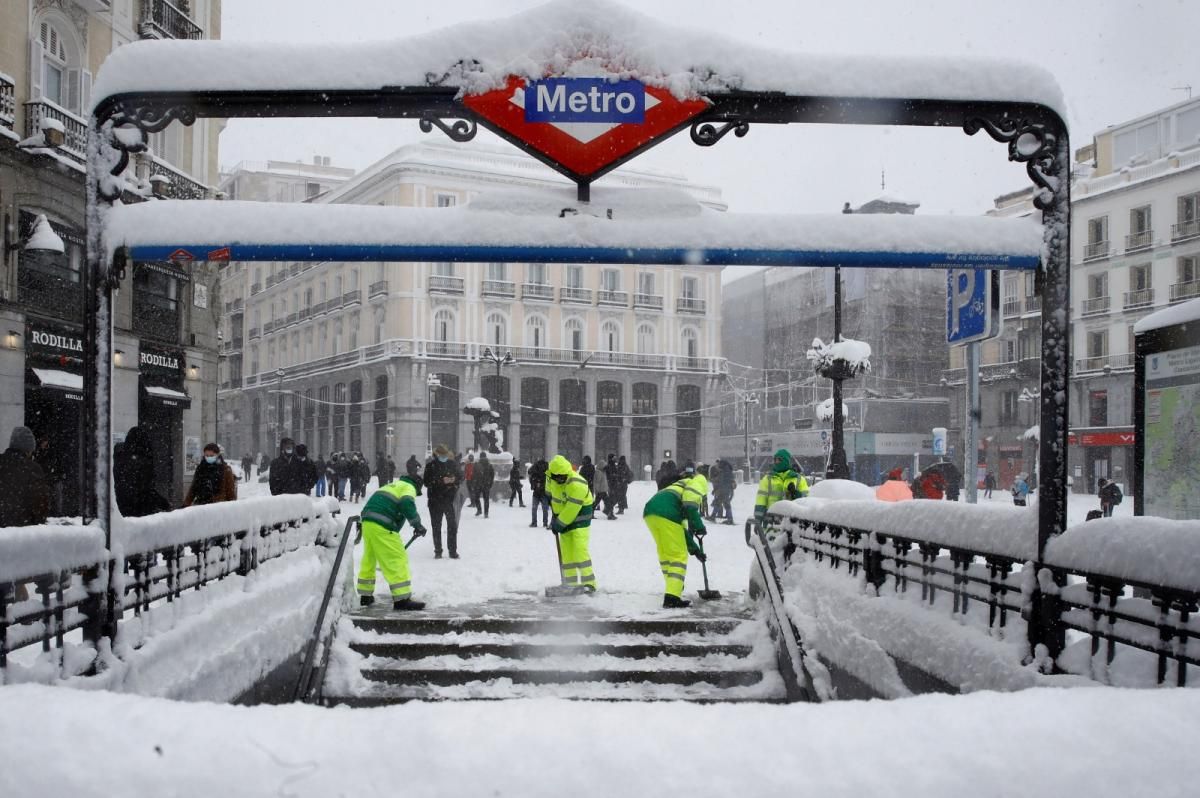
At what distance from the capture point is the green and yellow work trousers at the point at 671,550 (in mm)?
9266

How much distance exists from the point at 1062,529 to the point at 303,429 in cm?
6220

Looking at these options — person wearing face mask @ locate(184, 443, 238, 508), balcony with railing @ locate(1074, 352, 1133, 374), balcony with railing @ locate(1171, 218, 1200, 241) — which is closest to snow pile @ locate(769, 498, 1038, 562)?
person wearing face mask @ locate(184, 443, 238, 508)

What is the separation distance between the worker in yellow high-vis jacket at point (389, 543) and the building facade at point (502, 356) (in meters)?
39.7

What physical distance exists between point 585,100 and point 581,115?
7 centimetres

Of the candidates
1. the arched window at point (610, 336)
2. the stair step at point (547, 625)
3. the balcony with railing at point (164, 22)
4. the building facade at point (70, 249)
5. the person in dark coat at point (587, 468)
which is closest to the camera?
the stair step at point (547, 625)

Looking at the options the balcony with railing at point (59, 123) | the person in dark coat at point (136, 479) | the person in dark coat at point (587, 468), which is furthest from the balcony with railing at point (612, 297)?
the person in dark coat at point (136, 479)

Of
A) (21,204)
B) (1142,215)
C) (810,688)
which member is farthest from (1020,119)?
(1142,215)

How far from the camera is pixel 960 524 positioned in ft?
16.4

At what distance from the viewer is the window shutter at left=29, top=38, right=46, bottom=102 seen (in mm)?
18578

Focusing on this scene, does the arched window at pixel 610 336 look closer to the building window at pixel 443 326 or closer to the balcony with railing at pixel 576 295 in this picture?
the balcony with railing at pixel 576 295

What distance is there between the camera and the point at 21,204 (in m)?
18.6

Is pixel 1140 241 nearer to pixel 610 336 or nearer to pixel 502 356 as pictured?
pixel 610 336

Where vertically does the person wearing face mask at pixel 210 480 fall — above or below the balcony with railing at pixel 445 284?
below

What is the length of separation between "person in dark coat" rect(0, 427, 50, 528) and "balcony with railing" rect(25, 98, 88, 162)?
35.7 feet
